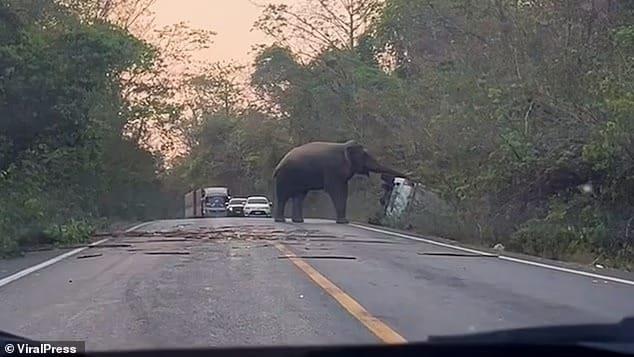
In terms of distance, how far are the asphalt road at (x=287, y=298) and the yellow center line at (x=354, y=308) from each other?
16 mm

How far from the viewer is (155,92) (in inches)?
2157

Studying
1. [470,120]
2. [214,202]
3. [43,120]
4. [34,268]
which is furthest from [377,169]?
[214,202]

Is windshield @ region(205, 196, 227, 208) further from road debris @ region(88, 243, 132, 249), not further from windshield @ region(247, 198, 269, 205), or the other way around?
road debris @ region(88, 243, 132, 249)

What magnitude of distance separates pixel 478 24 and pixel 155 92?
2993 cm

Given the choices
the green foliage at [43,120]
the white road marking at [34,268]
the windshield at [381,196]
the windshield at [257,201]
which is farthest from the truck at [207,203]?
the white road marking at [34,268]

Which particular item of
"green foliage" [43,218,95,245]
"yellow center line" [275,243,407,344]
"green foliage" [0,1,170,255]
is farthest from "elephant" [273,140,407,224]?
"yellow center line" [275,243,407,344]

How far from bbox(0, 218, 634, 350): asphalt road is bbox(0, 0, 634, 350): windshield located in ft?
0.15

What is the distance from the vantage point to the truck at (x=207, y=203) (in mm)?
61956

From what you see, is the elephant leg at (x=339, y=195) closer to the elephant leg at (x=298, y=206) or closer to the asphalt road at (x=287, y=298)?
the elephant leg at (x=298, y=206)

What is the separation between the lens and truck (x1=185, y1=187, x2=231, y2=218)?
6196cm

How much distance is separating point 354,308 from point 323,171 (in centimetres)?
2784

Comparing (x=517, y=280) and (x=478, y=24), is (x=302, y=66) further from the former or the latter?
(x=517, y=280)

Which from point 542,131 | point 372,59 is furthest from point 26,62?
point 372,59

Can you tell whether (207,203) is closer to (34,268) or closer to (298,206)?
(298,206)
